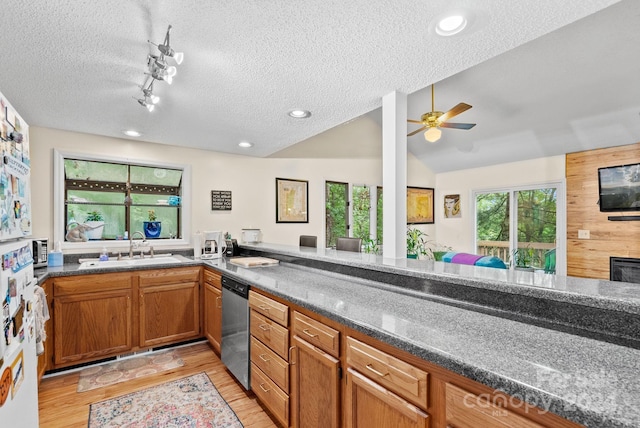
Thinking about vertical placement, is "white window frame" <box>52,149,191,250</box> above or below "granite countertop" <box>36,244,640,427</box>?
above

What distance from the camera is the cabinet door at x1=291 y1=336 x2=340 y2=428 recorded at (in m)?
1.42

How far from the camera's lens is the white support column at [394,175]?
2166mm

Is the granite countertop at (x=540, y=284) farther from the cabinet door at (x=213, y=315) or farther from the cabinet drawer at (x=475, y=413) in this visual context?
the cabinet door at (x=213, y=315)

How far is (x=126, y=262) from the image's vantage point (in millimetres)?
3064

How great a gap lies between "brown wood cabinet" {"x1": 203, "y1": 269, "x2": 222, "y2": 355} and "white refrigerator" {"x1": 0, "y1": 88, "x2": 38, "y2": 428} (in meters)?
1.38

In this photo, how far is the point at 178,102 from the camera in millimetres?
2355

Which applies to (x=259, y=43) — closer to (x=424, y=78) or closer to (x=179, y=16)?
(x=179, y=16)

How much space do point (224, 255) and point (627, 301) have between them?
133 inches

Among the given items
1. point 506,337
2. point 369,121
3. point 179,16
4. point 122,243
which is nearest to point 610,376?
point 506,337

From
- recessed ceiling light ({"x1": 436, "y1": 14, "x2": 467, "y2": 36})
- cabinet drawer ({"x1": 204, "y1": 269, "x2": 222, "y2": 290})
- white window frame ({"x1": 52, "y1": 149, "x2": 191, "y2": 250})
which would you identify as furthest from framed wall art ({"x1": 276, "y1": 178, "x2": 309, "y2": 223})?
recessed ceiling light ({"x1": 436, "y1": 14, "x2": 467, "y2": 36})

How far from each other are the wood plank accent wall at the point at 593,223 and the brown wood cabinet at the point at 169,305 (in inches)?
196

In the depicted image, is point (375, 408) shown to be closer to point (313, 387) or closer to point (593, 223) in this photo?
point (313, 387)

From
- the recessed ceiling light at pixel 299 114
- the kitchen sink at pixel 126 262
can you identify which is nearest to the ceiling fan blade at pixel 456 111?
the recessed ceiling light at pixel 299 114

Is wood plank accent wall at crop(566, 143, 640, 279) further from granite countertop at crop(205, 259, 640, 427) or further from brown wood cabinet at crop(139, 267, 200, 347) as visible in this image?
brown wood cabinet at crop(139, 267, 200, 347)
